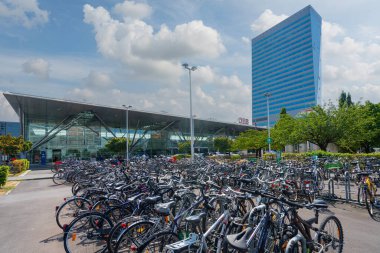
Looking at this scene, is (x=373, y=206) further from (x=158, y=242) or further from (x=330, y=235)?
(x=158, y=242)

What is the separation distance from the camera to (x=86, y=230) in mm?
4031

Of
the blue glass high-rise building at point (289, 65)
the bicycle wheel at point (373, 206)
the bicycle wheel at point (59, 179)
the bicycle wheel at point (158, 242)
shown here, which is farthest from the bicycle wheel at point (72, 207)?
the blue glass high-rise building at point (289, 65)

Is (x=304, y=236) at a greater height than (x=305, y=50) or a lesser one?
lesser

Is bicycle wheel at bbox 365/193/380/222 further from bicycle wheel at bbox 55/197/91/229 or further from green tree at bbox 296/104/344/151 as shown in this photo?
green tree at bbox 296/104/344/151

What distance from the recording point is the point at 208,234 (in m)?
2.99

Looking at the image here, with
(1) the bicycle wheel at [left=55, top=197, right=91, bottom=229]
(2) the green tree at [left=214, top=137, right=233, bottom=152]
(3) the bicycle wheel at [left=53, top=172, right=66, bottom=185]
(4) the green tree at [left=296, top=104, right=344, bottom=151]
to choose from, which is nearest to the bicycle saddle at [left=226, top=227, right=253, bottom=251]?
(1) the bicycle wheel at [left=55, top=197, right=91, bottom=229]

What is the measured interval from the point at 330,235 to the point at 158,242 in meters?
2.42

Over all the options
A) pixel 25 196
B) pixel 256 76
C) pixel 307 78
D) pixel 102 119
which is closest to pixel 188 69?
pixel 25 196

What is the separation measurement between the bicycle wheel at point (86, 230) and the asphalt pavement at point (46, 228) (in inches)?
21.0

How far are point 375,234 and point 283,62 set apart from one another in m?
100

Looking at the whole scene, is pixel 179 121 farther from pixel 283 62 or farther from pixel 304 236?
pixel 283 62

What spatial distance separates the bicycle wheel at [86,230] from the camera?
154 inches

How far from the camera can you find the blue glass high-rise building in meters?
87.6

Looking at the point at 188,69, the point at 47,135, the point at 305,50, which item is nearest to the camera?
the point at 188,69
